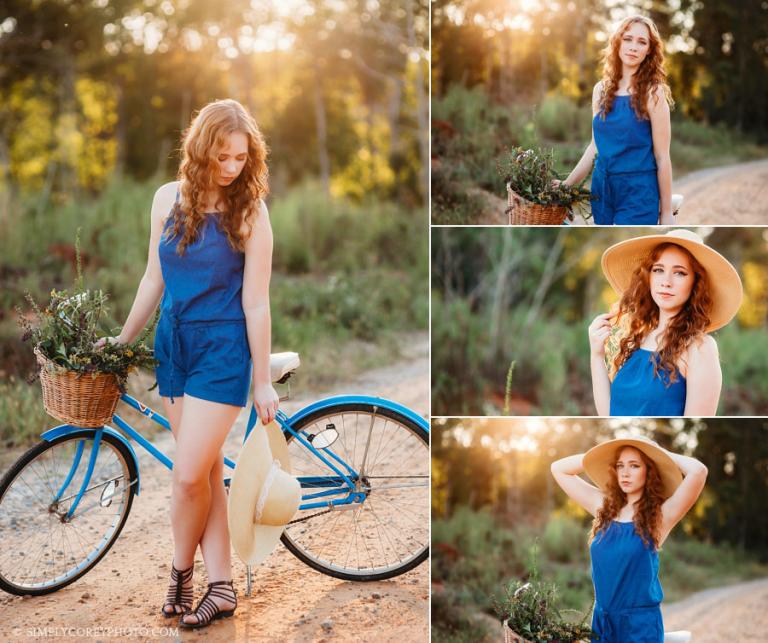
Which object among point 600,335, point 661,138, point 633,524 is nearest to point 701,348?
point 600,335

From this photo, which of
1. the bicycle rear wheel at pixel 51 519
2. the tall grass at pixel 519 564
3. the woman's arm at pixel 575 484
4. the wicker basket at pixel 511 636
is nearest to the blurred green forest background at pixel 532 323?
the tall grass at pixel 519 564

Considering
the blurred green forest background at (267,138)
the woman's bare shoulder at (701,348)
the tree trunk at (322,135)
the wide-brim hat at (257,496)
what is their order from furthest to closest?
the tree trunk at (322,135)
the blurred green forest background at (267,138)
the wide-brim hat at (257,496)
the woman's bare shoulder at (701,348)

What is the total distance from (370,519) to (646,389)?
48.3 inches

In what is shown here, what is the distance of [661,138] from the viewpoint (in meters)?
2.96

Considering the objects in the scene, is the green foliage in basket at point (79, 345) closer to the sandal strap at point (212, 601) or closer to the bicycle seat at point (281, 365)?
the bicycle seat at point (281, 365)

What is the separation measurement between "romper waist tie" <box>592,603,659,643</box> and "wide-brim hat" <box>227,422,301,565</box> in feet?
3.59

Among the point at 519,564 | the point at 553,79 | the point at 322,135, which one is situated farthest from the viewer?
the point at 322,135

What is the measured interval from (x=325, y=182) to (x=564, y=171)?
9545 mm

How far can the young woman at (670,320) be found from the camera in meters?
2.77

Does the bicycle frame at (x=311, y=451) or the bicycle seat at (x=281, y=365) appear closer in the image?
the bicycle seat at (x=281, y=365)

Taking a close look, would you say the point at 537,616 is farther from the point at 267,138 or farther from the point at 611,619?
the point at 267,138

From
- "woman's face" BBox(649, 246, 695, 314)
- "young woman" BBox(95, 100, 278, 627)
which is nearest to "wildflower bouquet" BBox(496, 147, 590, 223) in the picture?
"woman's face" BBox(649, 246, 695, 314)

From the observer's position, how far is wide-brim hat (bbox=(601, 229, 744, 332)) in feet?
8.95

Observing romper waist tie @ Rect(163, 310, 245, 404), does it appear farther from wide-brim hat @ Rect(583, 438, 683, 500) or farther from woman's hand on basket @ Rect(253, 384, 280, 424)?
wide-brim hat @ Rect(583, 438, 683, 500)
